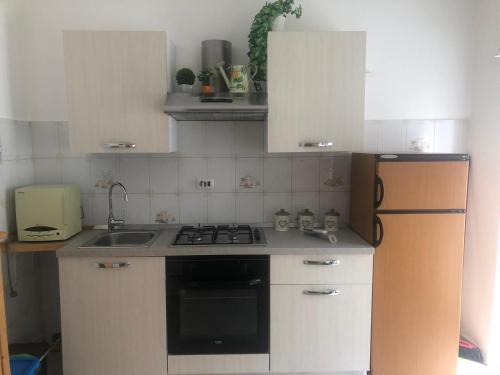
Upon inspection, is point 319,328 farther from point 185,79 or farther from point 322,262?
point 185,79

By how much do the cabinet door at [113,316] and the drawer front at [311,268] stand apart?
25.6 inches

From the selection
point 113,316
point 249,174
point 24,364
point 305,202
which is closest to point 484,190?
point 305,202

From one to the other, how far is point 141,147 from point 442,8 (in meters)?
2.17

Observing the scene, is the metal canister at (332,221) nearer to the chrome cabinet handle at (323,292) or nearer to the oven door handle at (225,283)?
the chrome cabinet handle at (323,292)

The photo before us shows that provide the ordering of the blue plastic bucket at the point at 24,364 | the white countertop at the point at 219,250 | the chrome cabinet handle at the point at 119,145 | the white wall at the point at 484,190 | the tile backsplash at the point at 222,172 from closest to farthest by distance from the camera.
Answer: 1. the blue plastic bucket at the point at 24,364
2. the white countertop at the point at 219,250
3. the chrome cabinet handle at the point at 119,145
4. the white wall at the point at 484,190
5. the tile backsplash at the point at 222,172

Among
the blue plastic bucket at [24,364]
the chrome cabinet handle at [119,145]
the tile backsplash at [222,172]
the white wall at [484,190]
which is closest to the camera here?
the blue plastic bucket at [24,364]

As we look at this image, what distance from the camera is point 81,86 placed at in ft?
6.84

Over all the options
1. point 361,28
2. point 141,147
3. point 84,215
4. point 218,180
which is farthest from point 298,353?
point 361,28

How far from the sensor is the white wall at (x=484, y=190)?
7.26ft

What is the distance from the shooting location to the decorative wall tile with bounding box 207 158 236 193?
2.49m

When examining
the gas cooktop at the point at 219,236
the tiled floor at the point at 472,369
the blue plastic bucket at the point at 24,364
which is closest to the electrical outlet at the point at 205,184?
the gas cooktop at the point at 219,236

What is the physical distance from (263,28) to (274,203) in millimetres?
1125

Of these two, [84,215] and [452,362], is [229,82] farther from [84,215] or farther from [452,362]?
[452,362]

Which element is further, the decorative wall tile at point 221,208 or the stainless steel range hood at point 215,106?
the decorative wall tile at point 221,208
